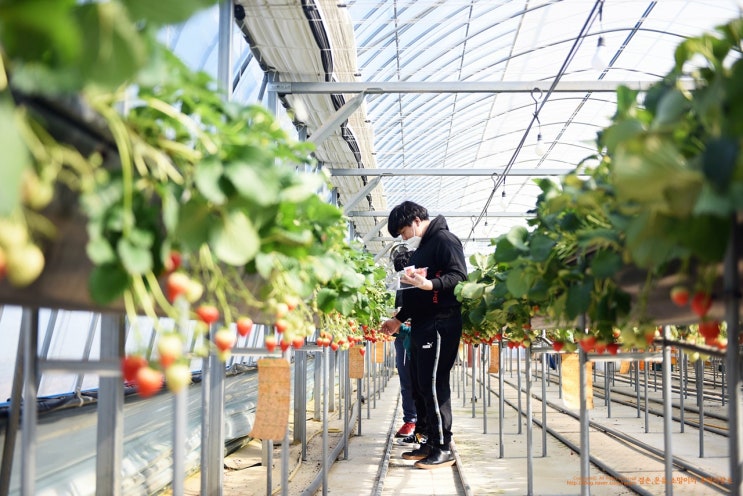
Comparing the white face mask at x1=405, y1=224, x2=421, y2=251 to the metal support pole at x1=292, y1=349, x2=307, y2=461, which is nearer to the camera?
the white face mask at x1=405, y1=224, x2=421, y2=251

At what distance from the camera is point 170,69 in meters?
1.16

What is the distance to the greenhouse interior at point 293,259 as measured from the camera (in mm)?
991

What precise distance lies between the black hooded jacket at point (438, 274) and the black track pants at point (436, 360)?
84mm

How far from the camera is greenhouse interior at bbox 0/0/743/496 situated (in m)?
0.99

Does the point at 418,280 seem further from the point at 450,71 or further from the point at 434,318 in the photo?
the point at 450,71

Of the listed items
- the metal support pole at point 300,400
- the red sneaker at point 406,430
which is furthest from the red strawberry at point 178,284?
the red sneaker at point 406,430

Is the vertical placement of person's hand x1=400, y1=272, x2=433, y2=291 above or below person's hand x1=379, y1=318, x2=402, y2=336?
above

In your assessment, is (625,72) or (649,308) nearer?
(649,308)

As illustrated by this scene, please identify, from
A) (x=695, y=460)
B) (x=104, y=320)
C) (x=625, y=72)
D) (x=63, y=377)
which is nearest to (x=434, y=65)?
(x=625, y=72)

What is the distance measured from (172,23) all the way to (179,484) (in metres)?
1.18

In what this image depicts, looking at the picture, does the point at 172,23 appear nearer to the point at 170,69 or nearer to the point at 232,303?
the point at 170,69

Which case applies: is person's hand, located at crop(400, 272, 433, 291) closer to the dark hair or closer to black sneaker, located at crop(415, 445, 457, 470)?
the dark hair

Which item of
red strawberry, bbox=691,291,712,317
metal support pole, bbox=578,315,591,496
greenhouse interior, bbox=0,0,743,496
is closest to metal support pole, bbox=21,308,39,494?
greenhouse interior, bbox=0,0,743,496

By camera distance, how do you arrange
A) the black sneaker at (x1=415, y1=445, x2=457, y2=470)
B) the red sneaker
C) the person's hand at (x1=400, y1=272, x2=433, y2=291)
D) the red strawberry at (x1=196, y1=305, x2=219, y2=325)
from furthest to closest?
the red sneaker, the black sneaker at (x1=415, y1=445, x2=457, y2=470), the person's hand at (x1=400, y1=272, x2=433, y2=291), the red strawberry at (x1=196, y1=305, x2=219, y2=325)
